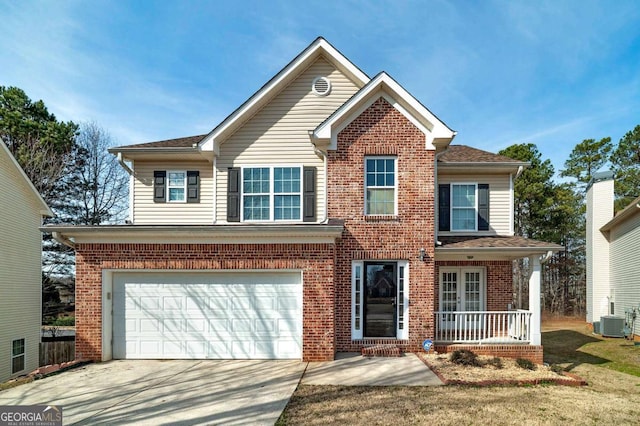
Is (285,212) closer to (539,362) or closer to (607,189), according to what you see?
(539,362)

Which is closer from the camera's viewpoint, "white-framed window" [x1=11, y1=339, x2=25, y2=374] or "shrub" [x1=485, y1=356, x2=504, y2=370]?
"shrub" [x1=485, y1=356, x2=504, y2=370]

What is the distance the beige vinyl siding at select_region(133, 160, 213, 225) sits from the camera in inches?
479

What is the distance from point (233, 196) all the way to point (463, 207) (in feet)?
24.7

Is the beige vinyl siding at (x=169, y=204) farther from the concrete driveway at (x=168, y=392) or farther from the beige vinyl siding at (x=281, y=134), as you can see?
A: the concrete driveway at (x=168, y=392)

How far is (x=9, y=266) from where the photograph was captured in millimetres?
13859

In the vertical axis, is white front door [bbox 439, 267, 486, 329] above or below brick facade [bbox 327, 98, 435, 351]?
below

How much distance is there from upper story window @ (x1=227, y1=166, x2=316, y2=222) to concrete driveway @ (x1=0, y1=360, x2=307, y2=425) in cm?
429

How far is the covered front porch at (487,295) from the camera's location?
396 inches

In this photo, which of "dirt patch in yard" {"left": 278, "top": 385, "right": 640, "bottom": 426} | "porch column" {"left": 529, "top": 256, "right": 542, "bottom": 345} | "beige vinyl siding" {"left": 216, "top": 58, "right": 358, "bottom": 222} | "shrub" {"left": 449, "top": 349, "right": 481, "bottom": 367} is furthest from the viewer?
"beige vinyl siding" {"left": 216, "top": 58, "right": 358, "bottom": 222}

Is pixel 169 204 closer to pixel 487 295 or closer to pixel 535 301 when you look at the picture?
pixel 487 295

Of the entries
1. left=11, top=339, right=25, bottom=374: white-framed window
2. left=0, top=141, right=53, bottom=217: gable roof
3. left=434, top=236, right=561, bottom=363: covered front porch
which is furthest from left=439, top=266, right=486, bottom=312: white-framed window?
left=0, top=141, right=53, bottom=217: gable roof

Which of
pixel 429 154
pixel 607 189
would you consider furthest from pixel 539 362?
pixel 607 189

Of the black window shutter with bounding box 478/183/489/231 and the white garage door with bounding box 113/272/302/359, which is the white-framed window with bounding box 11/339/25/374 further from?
the black window shutter with bounding box 478/183/489/231

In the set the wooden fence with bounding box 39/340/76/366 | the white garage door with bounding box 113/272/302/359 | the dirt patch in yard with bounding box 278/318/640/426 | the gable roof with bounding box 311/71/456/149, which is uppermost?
the gable roof with bounding box 311/71/456/149
